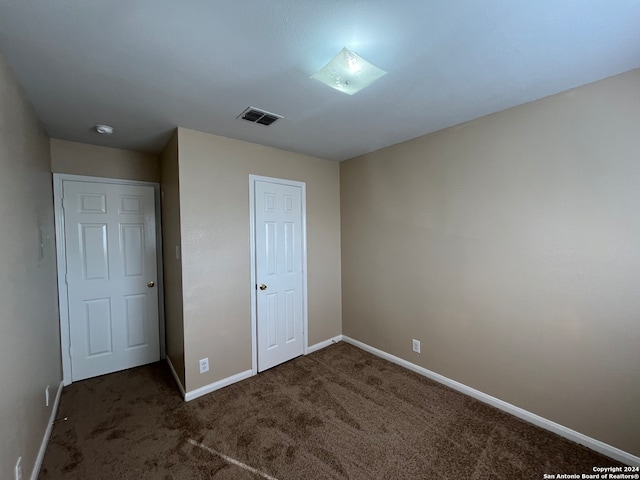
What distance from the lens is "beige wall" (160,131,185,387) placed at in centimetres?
239

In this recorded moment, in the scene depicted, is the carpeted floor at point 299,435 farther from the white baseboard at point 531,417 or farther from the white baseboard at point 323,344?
the white baseboard at point 323,344

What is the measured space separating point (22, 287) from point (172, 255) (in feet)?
3.72

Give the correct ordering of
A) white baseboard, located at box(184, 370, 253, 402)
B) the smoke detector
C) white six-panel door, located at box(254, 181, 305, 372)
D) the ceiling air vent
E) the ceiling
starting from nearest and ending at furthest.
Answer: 1. the ceiling
2. the ceiling air vent
3. the smoke detector
4. white baseboard, located at box(184, 370, 253, 402)
5. white six-panel door, located at box(254, 181, 305, 372)

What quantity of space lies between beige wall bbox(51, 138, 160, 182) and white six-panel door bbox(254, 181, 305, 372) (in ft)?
4.50

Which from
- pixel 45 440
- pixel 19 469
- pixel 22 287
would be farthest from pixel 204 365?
pixel 22 287

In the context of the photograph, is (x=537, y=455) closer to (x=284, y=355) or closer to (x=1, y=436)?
(x=284, y=355)

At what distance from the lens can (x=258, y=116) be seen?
83.2 inches

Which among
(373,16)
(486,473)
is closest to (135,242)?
(373,16)

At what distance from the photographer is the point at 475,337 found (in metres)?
2.28

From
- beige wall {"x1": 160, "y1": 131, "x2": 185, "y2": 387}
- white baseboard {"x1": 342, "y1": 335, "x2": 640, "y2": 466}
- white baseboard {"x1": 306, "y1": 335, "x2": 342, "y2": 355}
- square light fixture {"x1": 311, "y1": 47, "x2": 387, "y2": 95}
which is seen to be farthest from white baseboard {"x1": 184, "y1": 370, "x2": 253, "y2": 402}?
square light fixture {"x1": 311, "y1": 47, "x2": 387, "y2": 95}

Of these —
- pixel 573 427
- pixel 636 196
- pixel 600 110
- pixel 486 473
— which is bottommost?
pixel 486 473

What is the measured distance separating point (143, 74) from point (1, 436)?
1907 millimetres

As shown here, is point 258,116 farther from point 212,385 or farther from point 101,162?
point 212,385

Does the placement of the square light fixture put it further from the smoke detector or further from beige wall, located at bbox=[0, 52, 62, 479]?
the smoke detector
